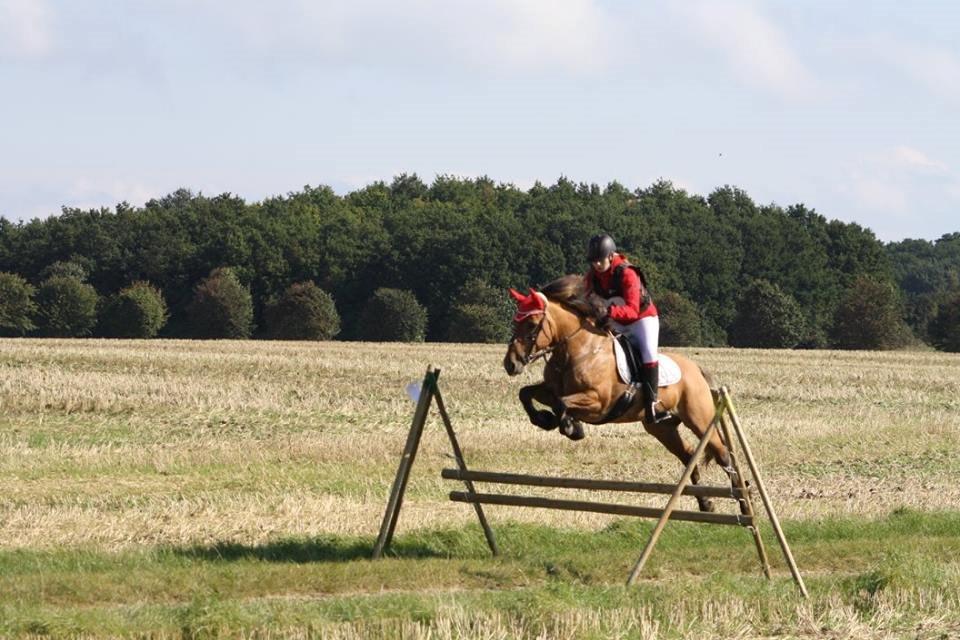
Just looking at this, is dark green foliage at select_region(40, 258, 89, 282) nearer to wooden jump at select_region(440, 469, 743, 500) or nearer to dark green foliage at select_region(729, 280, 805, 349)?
dark green foliage at select_region(729, 280, 805, 349)

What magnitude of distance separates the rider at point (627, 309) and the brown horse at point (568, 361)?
0.50ft

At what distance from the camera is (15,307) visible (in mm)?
81188

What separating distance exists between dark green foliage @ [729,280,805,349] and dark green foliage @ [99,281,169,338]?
117 ft

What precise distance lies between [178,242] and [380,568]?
8384 centimetres

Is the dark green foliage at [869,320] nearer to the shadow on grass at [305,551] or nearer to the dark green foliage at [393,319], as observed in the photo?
the dark green foliage at [393,319]

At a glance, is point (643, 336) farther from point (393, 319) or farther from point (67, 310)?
point (67, 310)

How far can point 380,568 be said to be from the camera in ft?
42.9

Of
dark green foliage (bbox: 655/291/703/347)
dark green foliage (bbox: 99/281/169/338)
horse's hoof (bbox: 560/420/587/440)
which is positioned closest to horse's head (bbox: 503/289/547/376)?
horse's hoof (bbox: 560/420/587/440)

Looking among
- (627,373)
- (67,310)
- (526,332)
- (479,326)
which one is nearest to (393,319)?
(479,326)

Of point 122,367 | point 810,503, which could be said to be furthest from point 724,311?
point 810,503

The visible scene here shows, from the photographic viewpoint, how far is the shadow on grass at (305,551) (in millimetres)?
13930

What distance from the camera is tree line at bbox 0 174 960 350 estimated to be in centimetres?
8094

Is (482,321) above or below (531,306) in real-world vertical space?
below

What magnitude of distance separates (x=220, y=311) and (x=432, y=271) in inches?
559
